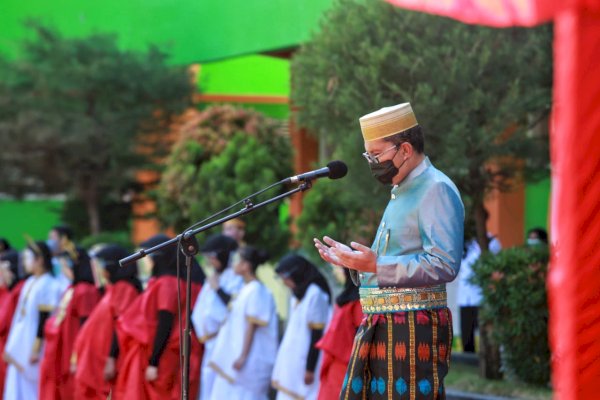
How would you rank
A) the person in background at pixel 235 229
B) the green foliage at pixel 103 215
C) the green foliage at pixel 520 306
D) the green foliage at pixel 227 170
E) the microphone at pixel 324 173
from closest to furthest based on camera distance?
1. the microphone at pixel 324 173
2. the green foliage at pixel 520 306
3. the person in background at pixel 235 229
4. the green foliage at pixel 227 170
5. the green foliage at pixel 103 215

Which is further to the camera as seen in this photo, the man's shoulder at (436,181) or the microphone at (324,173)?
the microphone at (324,173)

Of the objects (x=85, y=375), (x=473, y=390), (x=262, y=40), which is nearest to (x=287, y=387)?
(x=85, y=375)

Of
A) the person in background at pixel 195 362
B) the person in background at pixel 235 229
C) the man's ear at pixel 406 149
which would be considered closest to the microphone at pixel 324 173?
the man's ear at pixel 406 149

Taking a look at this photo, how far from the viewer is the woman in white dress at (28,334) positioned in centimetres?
1065

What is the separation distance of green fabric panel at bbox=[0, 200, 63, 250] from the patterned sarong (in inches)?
854

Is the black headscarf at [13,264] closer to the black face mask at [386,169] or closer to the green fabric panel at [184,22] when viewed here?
the green fabric panel at [184,22]

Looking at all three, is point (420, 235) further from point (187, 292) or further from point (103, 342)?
point (103, 342)

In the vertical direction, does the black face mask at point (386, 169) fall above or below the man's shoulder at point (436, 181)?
above

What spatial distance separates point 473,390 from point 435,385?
631 centimetres

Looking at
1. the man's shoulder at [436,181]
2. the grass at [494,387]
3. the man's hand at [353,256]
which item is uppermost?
the man's shoulder at [436,181]

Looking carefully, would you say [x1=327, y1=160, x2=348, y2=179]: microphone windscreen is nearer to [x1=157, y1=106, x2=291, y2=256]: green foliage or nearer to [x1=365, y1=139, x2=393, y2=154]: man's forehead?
[x1=365, y1=139, x2=393, y2=154]: man's forehead

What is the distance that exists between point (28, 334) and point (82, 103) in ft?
36.8

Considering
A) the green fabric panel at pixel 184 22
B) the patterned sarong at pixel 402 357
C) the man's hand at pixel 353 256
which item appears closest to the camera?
the man's hand at pixel 353 256

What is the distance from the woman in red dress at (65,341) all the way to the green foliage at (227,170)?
4142 millimetres
